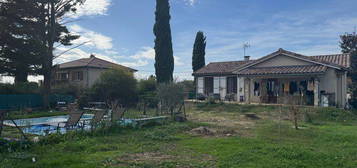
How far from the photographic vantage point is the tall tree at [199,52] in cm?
3719

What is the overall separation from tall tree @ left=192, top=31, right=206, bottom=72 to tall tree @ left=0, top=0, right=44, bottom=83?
2069 centimetres

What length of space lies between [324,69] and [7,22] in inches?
1012

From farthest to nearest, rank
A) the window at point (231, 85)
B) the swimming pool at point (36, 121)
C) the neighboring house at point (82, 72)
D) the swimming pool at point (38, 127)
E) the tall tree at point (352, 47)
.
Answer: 1. the neighboring house at point (82, 72)
2. the tall tree at point (352, 47)
3. the window at point (231, 85)
4. the swimming pool at point (36, 121)
5. the swimming pool at point (38, 127)

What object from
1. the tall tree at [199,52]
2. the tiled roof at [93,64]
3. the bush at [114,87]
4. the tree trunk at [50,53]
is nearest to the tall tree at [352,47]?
the tall tree at [199,52]

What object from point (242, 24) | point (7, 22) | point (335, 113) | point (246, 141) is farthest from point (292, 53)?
point (7, 22)

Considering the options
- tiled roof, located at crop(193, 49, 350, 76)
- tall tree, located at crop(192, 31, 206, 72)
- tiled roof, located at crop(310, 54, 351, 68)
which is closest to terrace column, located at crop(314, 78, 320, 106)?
tiled roof, located at crop(193, 49, 350, 76)

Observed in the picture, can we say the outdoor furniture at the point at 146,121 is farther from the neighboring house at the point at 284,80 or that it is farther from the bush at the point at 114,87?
the bush at the point at 114,87

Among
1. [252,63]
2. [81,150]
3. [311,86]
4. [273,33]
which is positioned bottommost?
[81,150]

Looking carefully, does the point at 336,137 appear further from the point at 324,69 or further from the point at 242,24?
the point at 242,24

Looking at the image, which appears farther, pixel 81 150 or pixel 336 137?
pixel 336 137

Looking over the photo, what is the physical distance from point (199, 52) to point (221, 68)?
10184 mm

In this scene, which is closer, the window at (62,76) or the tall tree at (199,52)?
the window at (62,76)

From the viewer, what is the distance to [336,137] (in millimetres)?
9148

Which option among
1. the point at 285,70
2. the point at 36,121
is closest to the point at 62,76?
the point at 36,121
